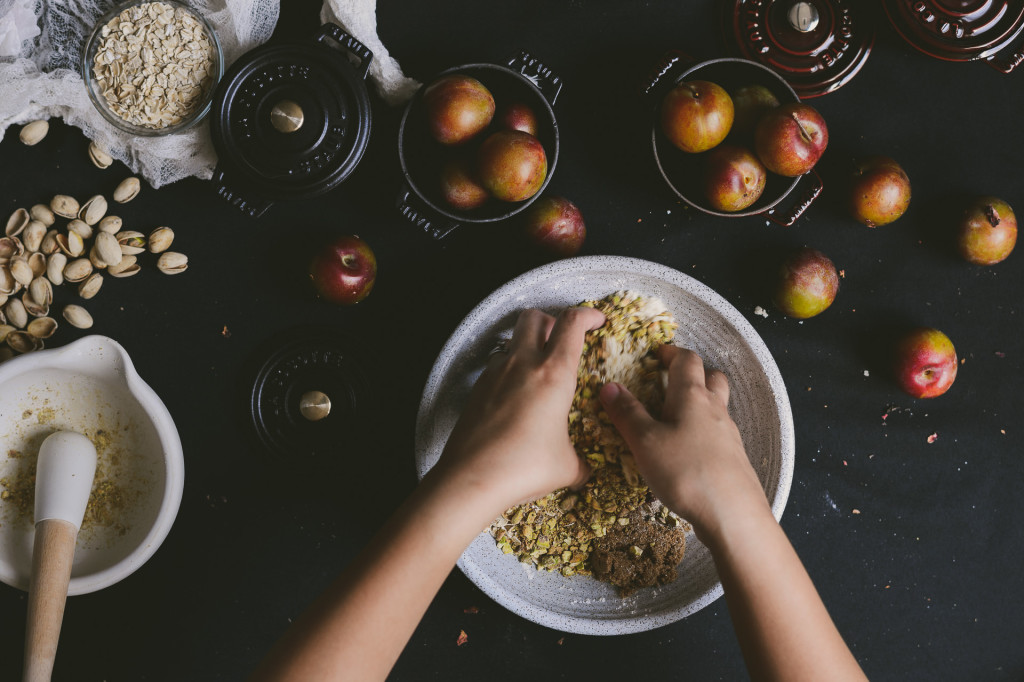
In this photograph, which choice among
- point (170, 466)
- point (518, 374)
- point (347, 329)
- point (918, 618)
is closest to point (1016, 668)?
point (918, 618)

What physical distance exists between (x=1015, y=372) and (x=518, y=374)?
0.85m

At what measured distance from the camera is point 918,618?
1098mm

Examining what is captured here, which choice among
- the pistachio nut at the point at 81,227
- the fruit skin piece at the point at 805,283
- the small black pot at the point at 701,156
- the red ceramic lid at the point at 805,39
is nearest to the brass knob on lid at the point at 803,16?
the red ceramic lid at the point at 805,39

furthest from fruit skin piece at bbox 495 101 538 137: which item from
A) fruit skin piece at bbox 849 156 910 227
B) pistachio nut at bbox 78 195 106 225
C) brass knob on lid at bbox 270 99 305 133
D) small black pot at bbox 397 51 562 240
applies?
pistachio nut at bbox 78 195 106 225

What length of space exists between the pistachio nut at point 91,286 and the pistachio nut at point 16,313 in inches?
3.4

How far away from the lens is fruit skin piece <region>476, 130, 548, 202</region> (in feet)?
2.96

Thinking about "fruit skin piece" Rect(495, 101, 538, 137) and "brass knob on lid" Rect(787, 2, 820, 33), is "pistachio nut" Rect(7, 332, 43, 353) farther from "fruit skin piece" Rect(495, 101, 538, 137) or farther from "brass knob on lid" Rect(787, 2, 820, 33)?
"brass knob on lid" Rect(787, 2, 820, 33)

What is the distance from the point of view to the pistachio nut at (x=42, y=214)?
1.03m

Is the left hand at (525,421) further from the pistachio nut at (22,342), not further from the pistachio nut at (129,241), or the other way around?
the pistachio nut at (22,342)

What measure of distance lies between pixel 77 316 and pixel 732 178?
99cm

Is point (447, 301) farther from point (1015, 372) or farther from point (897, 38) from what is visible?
point (1015, 372)

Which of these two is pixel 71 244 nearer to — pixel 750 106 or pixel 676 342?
pixel 676 342

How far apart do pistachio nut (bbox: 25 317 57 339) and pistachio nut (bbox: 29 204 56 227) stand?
0.15 metres

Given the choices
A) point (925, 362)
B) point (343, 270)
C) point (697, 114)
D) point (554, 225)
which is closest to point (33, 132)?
point (343, 270)
